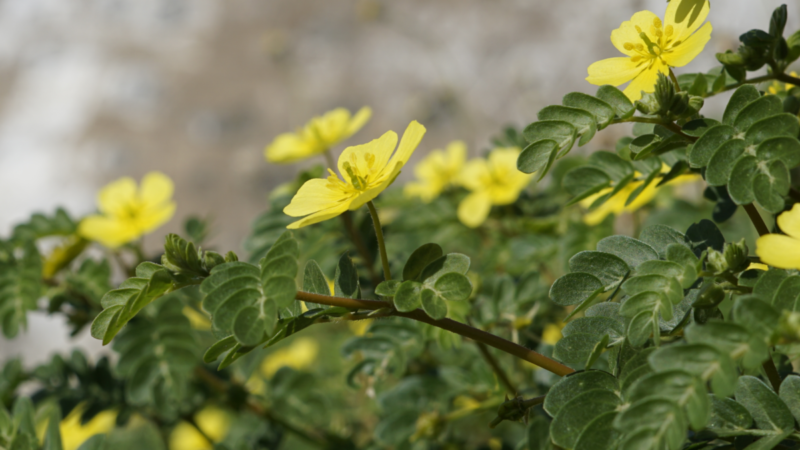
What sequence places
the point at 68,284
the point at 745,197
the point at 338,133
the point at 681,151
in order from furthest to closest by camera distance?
1. the point at 338,133
2. the point at 68,284
3. the point at 681,151
4. the point at 745,197

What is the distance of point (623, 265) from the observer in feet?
2.21

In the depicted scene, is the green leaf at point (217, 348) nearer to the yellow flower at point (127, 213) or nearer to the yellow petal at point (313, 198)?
the yellow petal at point (313, 198)

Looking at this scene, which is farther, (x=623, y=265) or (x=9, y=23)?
(x=9, y=23)

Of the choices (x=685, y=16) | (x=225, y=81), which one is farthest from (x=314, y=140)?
(x=225, y=81)

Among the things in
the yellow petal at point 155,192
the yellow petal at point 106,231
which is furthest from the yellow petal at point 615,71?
the yellow petal at point 155,192

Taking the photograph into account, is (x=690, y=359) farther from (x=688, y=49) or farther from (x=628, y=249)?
(x=688, y=49)

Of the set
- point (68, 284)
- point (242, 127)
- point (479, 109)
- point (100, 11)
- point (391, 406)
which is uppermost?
point (100, 11)

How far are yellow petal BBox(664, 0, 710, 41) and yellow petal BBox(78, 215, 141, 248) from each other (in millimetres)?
1263

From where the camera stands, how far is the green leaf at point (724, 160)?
2.11 ft

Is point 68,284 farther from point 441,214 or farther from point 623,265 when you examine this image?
point 623,265

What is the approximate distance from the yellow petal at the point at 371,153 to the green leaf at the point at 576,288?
0.90 feet

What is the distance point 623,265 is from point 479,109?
4.27 m

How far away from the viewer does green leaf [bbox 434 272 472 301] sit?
2.12 ft

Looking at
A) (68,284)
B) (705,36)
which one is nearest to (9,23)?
(68,284)
